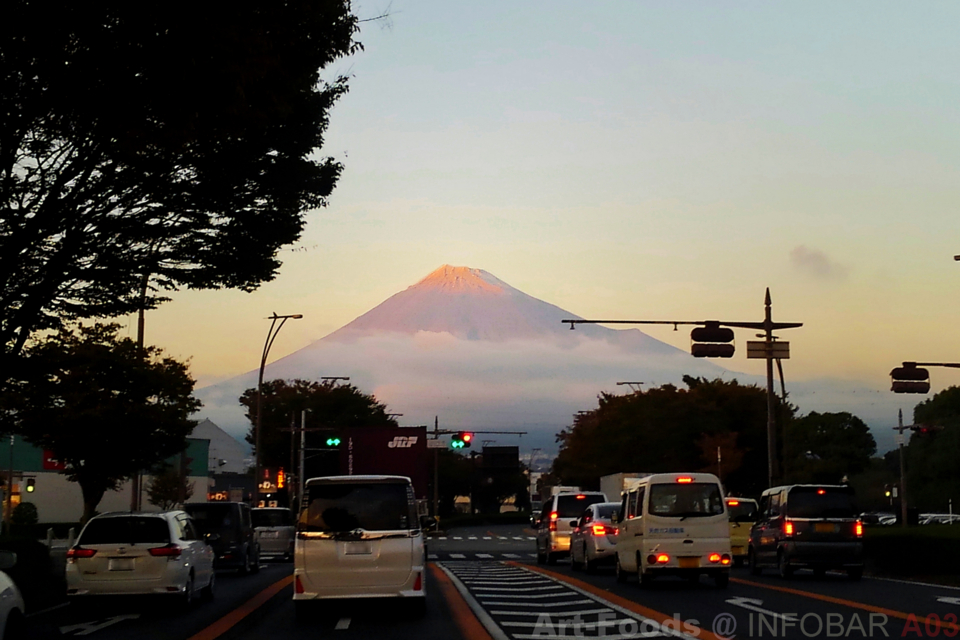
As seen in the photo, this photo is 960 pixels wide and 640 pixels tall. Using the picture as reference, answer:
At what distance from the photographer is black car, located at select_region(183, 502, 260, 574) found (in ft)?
92.3

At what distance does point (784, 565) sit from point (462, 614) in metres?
10.3

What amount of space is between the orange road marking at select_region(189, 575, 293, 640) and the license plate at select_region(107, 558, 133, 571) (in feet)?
5.92

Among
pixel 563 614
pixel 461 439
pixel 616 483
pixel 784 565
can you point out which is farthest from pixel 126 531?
pixel 616 483

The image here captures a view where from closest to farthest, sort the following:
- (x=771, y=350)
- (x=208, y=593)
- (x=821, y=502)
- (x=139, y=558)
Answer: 1. (x=139, y=558)
2. (x=208, y=593)
3. (x=821, y=502)
4. (x=771, y=350)

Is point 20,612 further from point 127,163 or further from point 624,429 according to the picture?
point 624,429

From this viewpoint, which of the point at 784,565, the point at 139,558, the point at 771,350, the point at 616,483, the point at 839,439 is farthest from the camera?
the point at 839,439

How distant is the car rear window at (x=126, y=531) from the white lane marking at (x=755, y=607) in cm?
899

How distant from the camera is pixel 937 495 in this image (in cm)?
8888

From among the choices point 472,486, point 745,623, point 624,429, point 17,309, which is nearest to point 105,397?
point 17,309

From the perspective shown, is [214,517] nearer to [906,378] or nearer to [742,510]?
[742,510]

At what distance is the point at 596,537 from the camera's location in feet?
89.7

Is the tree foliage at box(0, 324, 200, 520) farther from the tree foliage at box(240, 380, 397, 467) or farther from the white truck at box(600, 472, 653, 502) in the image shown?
the tree foliage at box(240, 380, 397, 467)

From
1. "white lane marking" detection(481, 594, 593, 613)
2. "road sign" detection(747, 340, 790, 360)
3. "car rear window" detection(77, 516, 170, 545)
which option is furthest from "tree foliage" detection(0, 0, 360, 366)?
"road sign" detection(747, 340, 790, 360)

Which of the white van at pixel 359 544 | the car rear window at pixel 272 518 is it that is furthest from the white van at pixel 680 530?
the car rear window at pixel 272 518
